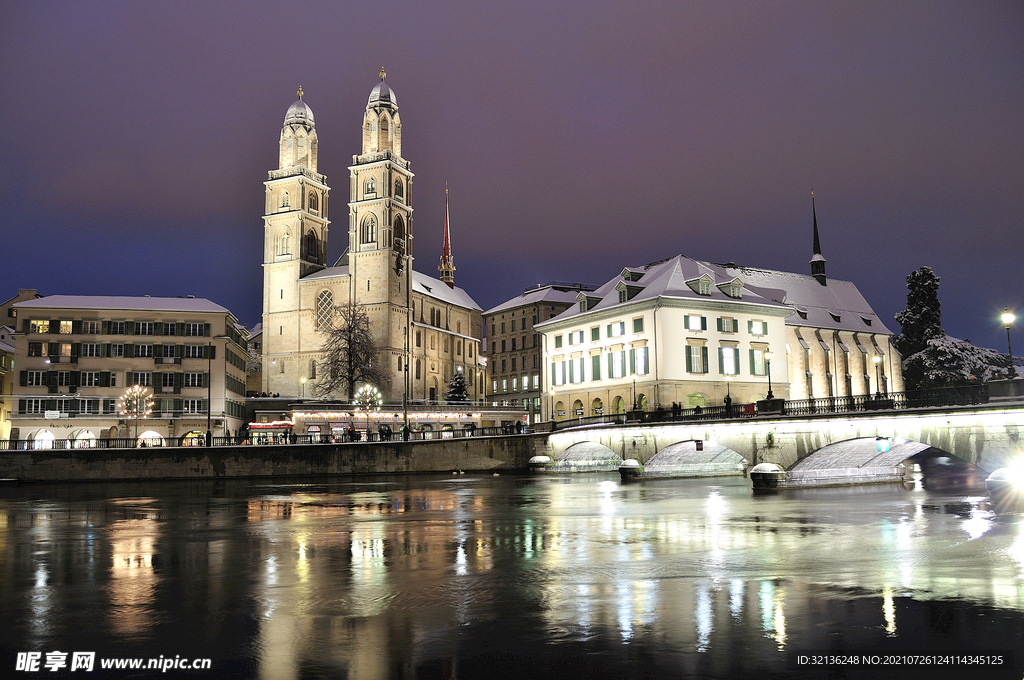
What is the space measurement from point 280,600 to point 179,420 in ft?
228

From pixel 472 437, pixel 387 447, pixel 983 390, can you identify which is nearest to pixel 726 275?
pixel 472 437

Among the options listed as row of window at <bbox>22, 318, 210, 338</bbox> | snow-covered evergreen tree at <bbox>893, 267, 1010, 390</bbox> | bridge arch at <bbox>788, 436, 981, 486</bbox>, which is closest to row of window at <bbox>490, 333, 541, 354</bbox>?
snow-covered evergreen tree at <bbox>893, 267, 1010, 390</bbox>

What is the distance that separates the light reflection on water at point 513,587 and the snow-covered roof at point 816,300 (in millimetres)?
59051

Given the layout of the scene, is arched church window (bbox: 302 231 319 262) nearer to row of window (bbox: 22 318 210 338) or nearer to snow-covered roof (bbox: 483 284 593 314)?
snow-covered roof (bbox: 483 284 593 314)

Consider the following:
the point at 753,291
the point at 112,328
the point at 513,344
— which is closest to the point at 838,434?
the point at 753,291

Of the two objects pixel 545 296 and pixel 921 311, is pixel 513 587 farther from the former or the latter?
pixel 545 296

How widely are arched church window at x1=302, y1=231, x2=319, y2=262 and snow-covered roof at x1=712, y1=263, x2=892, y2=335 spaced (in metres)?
57.8

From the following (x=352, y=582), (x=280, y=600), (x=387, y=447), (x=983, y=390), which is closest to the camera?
(x=280, y=600)

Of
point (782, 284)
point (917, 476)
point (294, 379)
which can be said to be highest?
point (782, 284)

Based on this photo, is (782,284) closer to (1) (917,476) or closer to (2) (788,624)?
(1) (917,476)

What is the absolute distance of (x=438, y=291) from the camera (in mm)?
130250

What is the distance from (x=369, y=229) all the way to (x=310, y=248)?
1083 centimetres

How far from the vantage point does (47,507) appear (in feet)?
119

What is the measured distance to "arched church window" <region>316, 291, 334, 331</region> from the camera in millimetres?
109000
